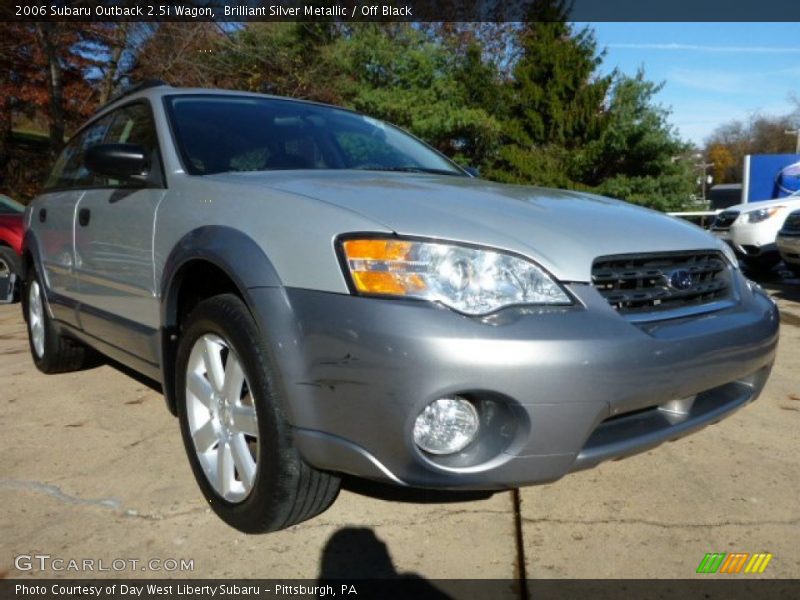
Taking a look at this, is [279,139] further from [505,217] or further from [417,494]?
[417,494]

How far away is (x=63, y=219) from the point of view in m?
3.68

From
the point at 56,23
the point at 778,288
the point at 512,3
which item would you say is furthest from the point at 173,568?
the point at 512,3

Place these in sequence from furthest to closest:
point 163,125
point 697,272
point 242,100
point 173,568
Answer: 1. point 242,100
2. point 163,125
3. point 697,272
4. point 173,568

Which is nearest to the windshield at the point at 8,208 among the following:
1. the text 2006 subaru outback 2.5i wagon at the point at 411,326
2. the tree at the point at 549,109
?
the text 2006 subaru outback 2.5i wagon at the point at 411,326

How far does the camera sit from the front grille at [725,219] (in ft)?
29.5

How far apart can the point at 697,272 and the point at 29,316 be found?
4.12 metres

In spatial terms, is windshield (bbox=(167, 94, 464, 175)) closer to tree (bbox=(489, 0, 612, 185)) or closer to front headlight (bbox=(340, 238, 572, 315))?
front headlight (bbox=(340, 238, 572, 315))

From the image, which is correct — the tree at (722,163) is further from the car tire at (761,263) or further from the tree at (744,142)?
the car tire at (761,263)

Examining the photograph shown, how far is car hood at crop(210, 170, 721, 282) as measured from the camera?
1933 mm

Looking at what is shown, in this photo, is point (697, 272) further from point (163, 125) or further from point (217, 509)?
point (163, 125)

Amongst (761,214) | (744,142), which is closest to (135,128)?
(761,214)

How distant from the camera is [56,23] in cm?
1228

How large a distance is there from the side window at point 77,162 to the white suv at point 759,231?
7.21 metres

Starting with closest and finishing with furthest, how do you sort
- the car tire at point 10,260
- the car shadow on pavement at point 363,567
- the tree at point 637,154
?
the car shadow on pavement at point 363,567 < the car tire at point 10,260 < the tree at point 637,154
